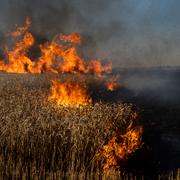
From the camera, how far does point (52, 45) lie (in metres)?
43.1

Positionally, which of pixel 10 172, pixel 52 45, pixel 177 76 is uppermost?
pixel 52 45

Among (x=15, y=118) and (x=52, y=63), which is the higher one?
(x=52, y=63)

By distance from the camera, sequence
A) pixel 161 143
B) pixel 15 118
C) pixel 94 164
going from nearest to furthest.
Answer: pixel 94 164
pixel 15 118
pixel 161 143

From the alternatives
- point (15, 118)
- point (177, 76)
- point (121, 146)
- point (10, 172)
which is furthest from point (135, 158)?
point (177, 76)

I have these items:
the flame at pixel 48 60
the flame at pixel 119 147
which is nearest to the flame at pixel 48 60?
the flame at pixel 48 60

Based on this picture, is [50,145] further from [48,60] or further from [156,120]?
[48,60]

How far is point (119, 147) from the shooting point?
1608 cm

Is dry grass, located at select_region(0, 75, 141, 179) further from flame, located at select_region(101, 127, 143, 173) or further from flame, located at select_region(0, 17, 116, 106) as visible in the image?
flame, located at select_region(0, 17, 116, 106)

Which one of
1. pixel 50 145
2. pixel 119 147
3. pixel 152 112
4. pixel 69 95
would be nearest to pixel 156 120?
pixel 152 112

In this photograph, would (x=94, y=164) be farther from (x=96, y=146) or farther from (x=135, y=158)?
(x=135, y=158)

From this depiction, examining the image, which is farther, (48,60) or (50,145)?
(48,60)

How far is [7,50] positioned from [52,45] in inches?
264

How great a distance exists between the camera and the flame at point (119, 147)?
14693 millimetres

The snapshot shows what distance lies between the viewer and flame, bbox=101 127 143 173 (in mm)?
14693
